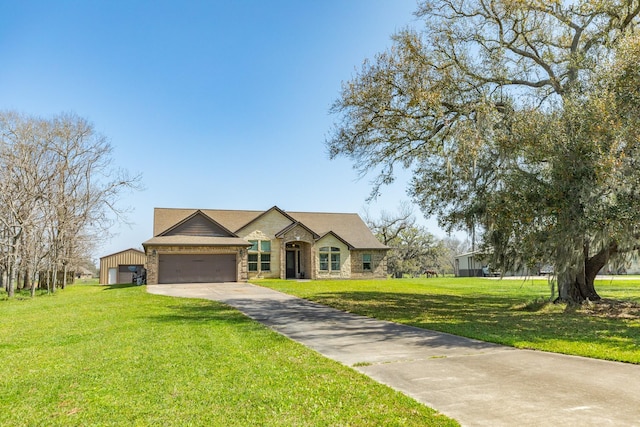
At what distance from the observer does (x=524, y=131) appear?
11234mm

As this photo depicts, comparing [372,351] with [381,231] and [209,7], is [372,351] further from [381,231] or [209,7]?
[381,231]

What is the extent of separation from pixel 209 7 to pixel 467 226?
10922 mm

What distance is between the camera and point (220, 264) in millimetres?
27797

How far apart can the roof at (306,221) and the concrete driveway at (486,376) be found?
21206 millimetres

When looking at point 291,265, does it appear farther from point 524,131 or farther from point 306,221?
point 524,131

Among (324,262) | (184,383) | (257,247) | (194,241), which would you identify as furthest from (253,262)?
(184,383)

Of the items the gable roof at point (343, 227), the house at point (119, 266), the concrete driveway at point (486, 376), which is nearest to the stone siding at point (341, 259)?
the gable roof at point (343, 227)

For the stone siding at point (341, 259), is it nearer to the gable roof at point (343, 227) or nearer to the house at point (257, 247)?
the house at point (257, 247)

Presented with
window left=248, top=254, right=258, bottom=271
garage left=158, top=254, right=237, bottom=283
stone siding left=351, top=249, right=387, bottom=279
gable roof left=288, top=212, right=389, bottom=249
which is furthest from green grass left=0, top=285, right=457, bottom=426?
gable roof left=288, top=212, right=389, bottom=249

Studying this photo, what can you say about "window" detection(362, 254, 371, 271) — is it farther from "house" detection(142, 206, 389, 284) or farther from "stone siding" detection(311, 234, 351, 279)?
"stone siding" detection(311, 234, 351, 279)

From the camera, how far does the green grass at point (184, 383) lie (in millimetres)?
4348

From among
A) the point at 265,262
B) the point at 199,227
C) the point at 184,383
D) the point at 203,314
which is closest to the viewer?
the point at 184,383

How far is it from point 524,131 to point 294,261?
2360 cm

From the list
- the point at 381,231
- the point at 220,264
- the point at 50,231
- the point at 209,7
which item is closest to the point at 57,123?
the point at 50,231
